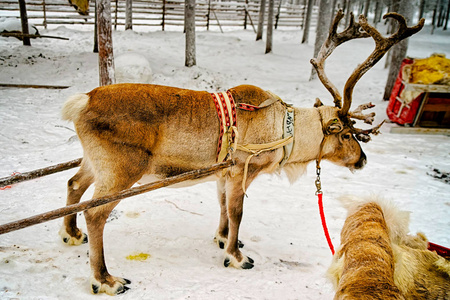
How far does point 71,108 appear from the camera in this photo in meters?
2.58

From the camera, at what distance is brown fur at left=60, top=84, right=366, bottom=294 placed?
2628mm

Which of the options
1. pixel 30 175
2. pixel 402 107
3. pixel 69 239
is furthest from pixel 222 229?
pixel 402 107

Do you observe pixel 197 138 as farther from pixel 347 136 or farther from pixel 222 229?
pixel 347 136

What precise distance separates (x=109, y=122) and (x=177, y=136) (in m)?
0.56

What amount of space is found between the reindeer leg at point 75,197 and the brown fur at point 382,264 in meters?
2.45

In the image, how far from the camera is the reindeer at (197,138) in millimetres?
2637

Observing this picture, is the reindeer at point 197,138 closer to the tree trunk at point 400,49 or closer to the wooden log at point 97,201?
the wooden log at point 97,201

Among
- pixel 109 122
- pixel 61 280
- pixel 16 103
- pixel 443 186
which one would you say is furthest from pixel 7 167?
pixel 443 186

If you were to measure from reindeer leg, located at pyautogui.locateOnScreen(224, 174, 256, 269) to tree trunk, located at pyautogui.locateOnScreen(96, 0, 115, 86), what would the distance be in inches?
174

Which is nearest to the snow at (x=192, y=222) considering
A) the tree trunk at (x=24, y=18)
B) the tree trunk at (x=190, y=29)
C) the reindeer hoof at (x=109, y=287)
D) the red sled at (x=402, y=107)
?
the reindeer hoof at (x=109, y=287)

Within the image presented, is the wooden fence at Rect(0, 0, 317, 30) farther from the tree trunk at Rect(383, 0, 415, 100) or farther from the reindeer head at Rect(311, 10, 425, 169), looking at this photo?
the reindeer head at Rect(311, 10, 425, 169)

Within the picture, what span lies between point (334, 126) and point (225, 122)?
106 cm

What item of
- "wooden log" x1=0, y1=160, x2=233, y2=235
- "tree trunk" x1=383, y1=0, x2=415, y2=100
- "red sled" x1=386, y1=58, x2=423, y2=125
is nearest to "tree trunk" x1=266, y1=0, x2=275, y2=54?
"tree trunk" x1=383, y1=0, x2=415, y2=100

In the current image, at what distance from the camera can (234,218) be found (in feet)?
10.5
